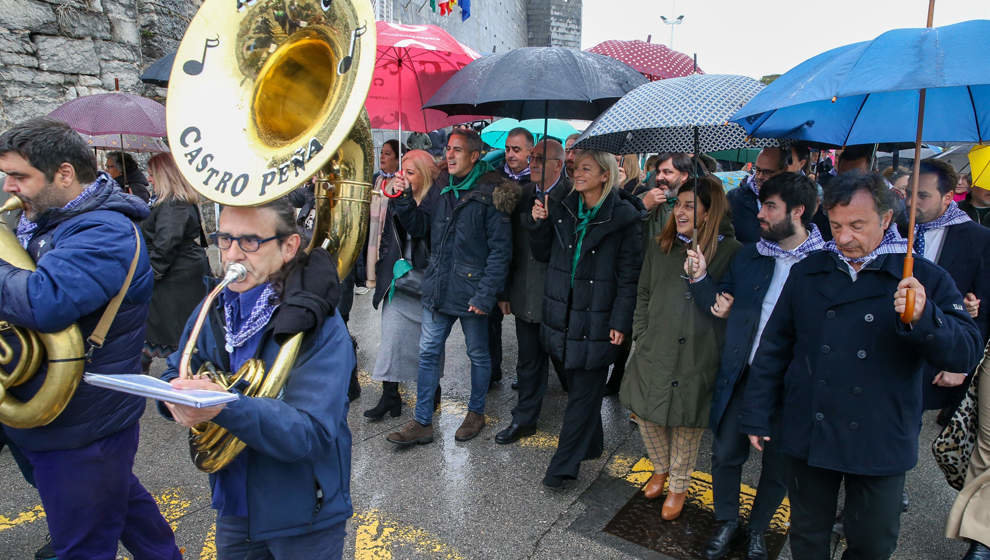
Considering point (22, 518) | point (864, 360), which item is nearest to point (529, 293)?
point (864, 360)

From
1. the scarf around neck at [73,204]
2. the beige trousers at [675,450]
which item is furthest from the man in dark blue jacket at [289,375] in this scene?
the beige trousers at [675,450]

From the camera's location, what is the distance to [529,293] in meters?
3.89

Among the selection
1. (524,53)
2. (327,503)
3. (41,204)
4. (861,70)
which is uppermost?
(524,53)

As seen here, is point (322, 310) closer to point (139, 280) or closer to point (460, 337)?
point (139, 280)

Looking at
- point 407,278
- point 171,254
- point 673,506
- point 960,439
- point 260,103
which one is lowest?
point 673,506

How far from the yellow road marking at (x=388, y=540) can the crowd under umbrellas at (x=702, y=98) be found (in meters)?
2.15

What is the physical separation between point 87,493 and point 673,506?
8.79 ft

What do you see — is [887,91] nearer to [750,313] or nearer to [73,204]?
[750,313]

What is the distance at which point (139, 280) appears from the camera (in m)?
2.34

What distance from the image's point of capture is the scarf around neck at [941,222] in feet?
10.1

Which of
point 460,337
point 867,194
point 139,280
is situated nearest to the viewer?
point 867,194

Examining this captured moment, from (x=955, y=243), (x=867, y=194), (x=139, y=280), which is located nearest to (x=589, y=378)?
(x=867, y=194)

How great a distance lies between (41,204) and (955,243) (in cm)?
416

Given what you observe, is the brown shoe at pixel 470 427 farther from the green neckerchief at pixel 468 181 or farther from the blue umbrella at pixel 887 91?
the blue umbrella at pixel 887 91
